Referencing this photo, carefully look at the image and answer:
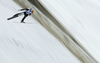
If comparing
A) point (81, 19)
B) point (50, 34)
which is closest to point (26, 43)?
point (50, 34)

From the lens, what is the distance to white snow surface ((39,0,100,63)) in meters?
0.91

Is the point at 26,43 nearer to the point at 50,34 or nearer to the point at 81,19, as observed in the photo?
the point at 50,34

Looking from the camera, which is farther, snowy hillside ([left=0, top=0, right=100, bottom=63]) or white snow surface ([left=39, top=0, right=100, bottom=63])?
white snow surface ([left=39, top=0, right=100, bottom=63])

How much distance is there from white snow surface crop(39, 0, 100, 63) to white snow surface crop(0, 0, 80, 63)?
0.09 metres

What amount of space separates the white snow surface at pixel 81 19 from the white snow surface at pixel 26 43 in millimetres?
92

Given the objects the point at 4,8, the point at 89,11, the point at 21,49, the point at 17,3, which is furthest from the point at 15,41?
the point at 89,11

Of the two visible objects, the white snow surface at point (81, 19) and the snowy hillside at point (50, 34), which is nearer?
the snowy hillside at point (50, 34)

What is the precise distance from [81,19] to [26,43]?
446 mm

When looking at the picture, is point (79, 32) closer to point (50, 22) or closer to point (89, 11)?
point (50, 22)

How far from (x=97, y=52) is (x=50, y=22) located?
21cm

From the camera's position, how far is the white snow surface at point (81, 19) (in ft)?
2.99

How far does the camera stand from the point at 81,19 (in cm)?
110

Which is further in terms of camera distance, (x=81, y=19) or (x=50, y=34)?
(x=81, y=19)

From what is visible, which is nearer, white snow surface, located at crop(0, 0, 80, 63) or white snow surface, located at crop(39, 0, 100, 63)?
white snow surface, located at crop(0, 0, 80, 63)
